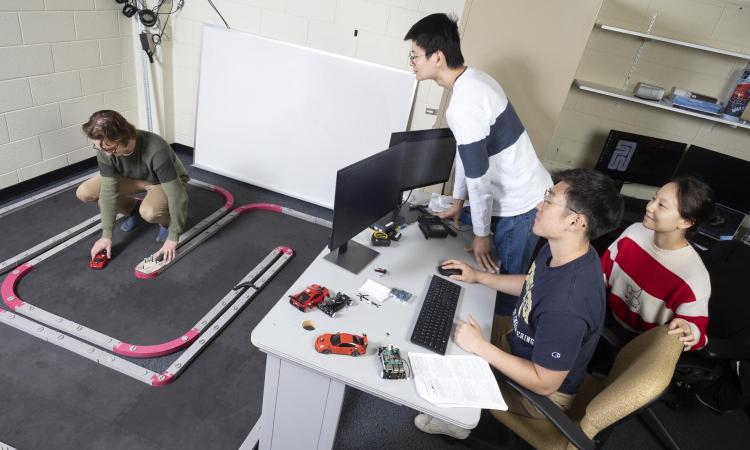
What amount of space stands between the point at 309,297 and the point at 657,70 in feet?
9.63

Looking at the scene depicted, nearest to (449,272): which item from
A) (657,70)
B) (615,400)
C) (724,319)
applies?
(615,400)

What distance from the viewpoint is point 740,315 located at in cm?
194

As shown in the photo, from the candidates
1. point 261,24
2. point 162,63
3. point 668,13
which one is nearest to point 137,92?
point 162,63

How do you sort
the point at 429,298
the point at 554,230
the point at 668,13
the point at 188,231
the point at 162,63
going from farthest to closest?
the point at 162,63 → the point at 188,231 → the point at 668,13 → the point at 429,298 → the point at 554,230

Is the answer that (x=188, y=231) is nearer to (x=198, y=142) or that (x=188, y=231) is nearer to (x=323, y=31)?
(x=198, y=142)

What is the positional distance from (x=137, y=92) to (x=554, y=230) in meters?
3.76

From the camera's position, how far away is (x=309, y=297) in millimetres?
1520

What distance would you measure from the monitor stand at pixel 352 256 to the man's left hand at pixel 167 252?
4.38ft

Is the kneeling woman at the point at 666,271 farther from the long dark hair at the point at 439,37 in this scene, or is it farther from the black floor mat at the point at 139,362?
the black floor mat at the point at 139,362

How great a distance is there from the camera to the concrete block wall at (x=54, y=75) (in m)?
2.83

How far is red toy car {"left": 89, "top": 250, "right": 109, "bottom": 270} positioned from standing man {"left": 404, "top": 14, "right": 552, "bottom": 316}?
2116 millimetres

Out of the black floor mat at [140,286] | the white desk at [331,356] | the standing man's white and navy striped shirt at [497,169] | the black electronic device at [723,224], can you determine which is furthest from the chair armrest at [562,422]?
the black electronic device at [723,224]

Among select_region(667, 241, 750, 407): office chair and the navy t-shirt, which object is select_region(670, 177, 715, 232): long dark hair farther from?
the navy t-shirt

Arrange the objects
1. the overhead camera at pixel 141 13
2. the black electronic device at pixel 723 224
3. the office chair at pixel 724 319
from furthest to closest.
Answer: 1. the overhead camera at pixel 141 13
2. the black electronic device at pixel 723 224
3. the office chair at pixel 724 319
